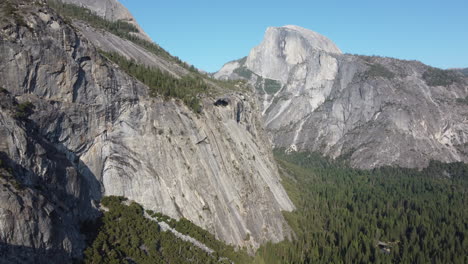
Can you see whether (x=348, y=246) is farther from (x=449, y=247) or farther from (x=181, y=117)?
(x=181, y=117)

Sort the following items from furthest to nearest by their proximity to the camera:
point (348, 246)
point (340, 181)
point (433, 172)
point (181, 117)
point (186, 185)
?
1. point (433, 172)
2. point (340, 181)
3. point (348, 246)
4. point (181, 117)
5. point (186, 185)

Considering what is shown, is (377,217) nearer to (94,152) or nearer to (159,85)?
(159,85)

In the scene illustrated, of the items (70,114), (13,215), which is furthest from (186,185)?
(13,215)

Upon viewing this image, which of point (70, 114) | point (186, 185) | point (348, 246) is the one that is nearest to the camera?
point (70, 114)

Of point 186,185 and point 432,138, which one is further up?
point 432,138

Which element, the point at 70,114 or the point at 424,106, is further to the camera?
the point at 424,106

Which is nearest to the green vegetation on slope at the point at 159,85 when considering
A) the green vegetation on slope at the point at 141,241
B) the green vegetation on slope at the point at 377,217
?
the green vegetation on slope at the point at 141,241

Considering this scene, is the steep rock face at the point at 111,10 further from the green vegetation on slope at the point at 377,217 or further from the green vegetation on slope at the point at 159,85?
the green vegetation on slope at the point at 377,217
